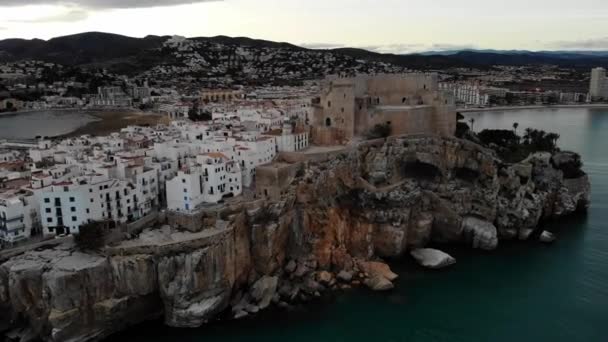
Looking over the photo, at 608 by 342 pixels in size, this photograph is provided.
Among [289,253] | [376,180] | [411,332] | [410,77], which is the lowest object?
[411,332]

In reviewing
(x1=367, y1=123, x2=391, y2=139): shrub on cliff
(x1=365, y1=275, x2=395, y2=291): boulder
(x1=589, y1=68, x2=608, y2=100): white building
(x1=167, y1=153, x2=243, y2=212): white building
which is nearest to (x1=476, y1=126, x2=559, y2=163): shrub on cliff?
(x1=367, y1=123, x2=391, y2=139): shrub on cliff

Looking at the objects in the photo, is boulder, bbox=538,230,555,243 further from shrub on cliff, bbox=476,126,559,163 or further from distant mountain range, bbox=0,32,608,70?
distant mountain range, bbox=0,32,608,70

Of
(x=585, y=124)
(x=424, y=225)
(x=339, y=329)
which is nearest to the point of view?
(x=339, y=329)

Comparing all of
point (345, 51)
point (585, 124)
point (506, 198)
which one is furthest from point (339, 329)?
point (345, 51)

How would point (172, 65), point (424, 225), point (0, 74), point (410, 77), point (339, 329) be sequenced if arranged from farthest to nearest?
point (172, 65)
point (0, 74)
point (410, 77)
point (424, 225)
point (339, 329)

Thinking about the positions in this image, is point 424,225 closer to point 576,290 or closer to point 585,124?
point 576,290

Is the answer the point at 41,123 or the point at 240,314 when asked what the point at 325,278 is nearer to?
the point at 240,314

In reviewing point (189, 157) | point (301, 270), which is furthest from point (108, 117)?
point (301, 270)
